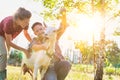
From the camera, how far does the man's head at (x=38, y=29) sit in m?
5.95

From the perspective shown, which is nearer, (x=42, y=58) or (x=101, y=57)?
(x=42, y=58)

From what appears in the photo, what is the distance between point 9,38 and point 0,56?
1.34 feet

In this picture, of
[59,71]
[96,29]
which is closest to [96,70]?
[96,29]

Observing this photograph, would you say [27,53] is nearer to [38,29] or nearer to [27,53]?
[27,53]

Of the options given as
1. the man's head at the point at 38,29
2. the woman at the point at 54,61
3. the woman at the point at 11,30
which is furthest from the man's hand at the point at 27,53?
the man's head at the point at 38,29

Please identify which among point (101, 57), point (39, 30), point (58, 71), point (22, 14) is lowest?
point (101, 57)

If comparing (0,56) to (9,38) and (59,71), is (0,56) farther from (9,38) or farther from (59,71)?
(59,71)

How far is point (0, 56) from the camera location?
20.4ft

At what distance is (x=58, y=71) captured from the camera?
6.25 metres

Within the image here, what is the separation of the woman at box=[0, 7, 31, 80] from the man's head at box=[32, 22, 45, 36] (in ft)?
0.43

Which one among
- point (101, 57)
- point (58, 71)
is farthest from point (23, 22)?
point (101, 57)

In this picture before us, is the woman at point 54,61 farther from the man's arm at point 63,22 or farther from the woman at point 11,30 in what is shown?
the woman at point 11,30

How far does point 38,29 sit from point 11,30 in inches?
15.9

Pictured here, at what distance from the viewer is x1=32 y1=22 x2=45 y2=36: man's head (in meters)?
5.95
